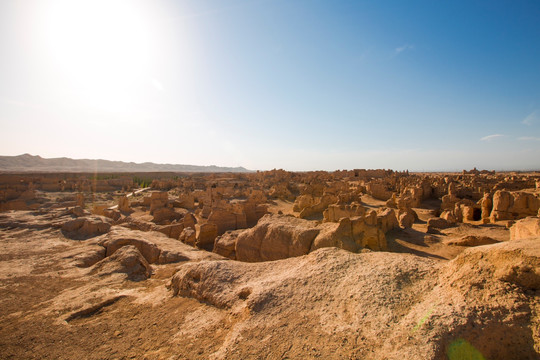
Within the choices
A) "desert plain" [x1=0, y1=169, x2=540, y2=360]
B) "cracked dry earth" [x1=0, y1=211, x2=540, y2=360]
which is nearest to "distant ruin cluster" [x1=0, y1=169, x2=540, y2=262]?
"desert plain" [x1=0, y1=169, x2=540, y2=360]

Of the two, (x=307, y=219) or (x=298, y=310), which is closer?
(x=298, y=310)

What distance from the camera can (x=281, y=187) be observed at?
33844mm

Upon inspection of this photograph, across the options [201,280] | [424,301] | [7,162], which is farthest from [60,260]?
[7,162]

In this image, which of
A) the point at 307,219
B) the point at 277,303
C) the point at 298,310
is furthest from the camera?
the point at 307,219

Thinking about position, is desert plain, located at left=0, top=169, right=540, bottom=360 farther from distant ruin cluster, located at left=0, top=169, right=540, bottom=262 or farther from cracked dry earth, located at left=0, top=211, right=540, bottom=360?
distant ruin cluster, located at left=0, top=169, right=540, bottom=262

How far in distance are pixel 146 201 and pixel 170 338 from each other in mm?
26032

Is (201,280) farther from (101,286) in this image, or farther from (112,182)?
(112,182)

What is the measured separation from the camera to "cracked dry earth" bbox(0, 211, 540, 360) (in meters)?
2.59

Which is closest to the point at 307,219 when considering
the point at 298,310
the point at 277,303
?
the point at 277,303

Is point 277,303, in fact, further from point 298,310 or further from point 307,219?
point 307,219

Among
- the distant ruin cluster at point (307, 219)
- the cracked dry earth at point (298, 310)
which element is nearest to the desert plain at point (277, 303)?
the cracked dry earth at point (298, 310)

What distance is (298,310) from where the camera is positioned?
3514mm

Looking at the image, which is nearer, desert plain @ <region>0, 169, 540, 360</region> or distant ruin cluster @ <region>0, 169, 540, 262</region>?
desert plain @ <region>0, 169, 540, 360</region>

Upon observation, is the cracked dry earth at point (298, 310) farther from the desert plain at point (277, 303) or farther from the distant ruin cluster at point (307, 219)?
the distant ruin cluster at point (307, 219)
